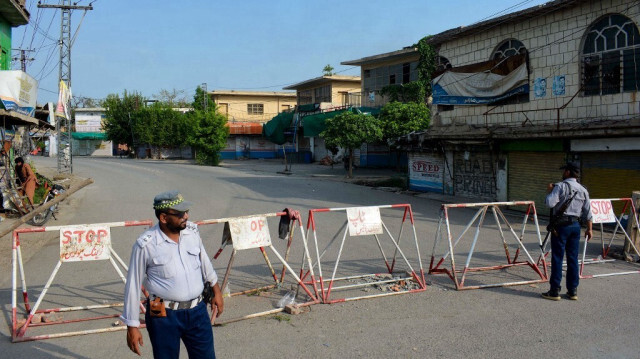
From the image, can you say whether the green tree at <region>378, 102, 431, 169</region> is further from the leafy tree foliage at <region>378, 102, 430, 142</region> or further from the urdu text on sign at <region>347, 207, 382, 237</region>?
the urdu text on sign at <region>347, 207, 382, 237</region>

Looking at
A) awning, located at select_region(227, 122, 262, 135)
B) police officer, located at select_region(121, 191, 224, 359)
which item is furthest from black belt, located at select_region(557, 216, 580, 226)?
awning, located at select_region(227, 122, 262, 135)

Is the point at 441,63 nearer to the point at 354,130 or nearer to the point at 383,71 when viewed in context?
the point at 354,130

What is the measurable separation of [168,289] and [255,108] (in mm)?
58682

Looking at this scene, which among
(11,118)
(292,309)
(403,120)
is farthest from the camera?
(403,120)

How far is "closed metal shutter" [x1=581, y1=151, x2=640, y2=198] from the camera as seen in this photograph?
13555 millimetres

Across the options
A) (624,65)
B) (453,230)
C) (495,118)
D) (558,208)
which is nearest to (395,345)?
(558,208)

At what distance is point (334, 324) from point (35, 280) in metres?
5.15

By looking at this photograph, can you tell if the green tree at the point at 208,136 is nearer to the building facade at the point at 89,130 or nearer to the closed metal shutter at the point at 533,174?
the building facade at the point at 89,130

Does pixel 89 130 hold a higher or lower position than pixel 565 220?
higher

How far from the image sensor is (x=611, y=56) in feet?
47.7

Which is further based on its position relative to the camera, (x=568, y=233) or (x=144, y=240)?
(x=568, y=233)

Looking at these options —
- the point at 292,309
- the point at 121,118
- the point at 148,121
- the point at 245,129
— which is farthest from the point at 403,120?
the point at 121,118

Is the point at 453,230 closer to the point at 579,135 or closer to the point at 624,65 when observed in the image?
the point at 579,135

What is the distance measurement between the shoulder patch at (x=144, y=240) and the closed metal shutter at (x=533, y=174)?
14360mm
